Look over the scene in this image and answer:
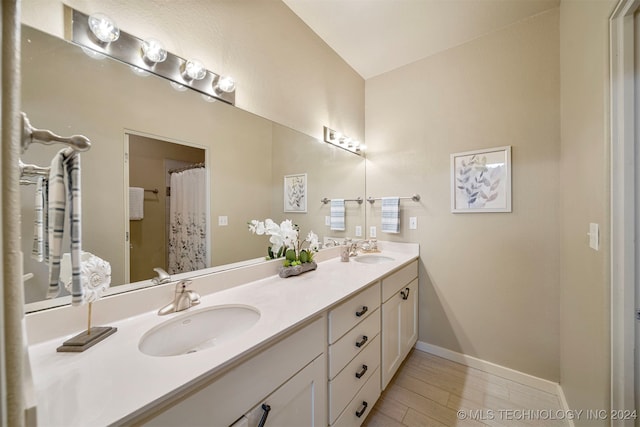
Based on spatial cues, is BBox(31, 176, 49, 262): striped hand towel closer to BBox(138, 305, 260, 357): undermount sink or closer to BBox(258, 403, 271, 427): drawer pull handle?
BBox(138, 305, 260, 357): undermount sink

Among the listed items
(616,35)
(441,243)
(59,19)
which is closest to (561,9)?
(616,35)

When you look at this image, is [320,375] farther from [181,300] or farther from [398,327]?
[398,327]

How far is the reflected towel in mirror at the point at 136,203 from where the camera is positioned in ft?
3.19

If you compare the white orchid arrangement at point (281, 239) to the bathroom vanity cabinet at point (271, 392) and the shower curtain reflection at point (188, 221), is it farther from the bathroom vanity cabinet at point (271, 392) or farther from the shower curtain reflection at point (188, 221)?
the bathroom vanity cabinet at point (271, 392)

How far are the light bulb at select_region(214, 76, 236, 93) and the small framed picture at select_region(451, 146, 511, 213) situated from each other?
1723 mm

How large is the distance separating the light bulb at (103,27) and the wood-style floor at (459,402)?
7.27 ft

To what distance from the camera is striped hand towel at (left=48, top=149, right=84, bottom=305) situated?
0.46 meters

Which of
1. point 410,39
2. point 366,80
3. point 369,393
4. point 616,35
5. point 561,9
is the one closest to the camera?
point 616,35

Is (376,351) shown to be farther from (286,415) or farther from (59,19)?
(59,19)

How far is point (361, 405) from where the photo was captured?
4.13 feet

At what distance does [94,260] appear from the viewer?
29.3 inches

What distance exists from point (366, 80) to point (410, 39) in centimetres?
63

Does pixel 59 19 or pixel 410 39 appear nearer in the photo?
pixel 59 19

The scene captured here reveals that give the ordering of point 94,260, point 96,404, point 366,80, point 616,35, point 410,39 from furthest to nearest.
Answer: point 366,80, point 410,39, point 616,35, point 94,260, point 96,404
